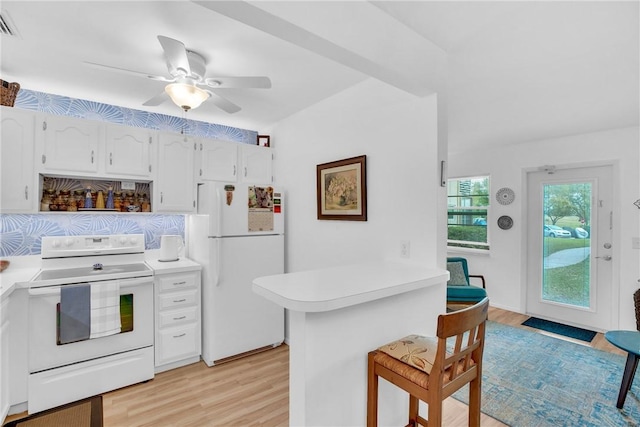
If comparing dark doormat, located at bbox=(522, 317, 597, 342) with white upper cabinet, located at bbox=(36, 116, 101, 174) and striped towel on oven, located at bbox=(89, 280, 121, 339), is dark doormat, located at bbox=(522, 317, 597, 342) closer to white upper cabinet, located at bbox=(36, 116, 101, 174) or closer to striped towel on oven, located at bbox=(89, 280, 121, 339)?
striped towel on oven, located at bbox=(89, 280, 121, 339)

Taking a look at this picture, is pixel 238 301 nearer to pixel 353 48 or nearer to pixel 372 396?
pixel 372 396

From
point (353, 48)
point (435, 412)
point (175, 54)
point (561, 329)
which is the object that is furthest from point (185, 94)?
point (561, 329)

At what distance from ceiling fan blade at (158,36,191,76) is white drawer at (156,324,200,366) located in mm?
2113

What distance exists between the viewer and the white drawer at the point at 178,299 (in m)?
2.73

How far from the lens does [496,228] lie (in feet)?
15.4

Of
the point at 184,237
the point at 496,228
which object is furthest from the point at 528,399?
the point at 184,237

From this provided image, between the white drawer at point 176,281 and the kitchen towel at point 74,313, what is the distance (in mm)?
526

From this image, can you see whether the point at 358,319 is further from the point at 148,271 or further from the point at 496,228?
the point at 496,228

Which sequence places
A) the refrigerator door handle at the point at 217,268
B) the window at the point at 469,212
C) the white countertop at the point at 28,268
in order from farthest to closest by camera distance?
the window at the point at 469,212
the refrigerator door handle at the point at 217,268
the white countertop at the point at 28,268

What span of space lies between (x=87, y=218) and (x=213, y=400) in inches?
78.8

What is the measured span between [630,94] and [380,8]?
2.49 meters

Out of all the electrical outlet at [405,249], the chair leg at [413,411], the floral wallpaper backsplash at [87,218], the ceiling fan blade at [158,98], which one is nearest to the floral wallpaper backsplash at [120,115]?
the floral wallpaper backsplash at [87,218]

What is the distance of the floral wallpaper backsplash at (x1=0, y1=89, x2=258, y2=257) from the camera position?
2.67 meters

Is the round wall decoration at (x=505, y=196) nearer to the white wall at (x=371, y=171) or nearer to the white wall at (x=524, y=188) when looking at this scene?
the white wall at (x=524, y=188)
